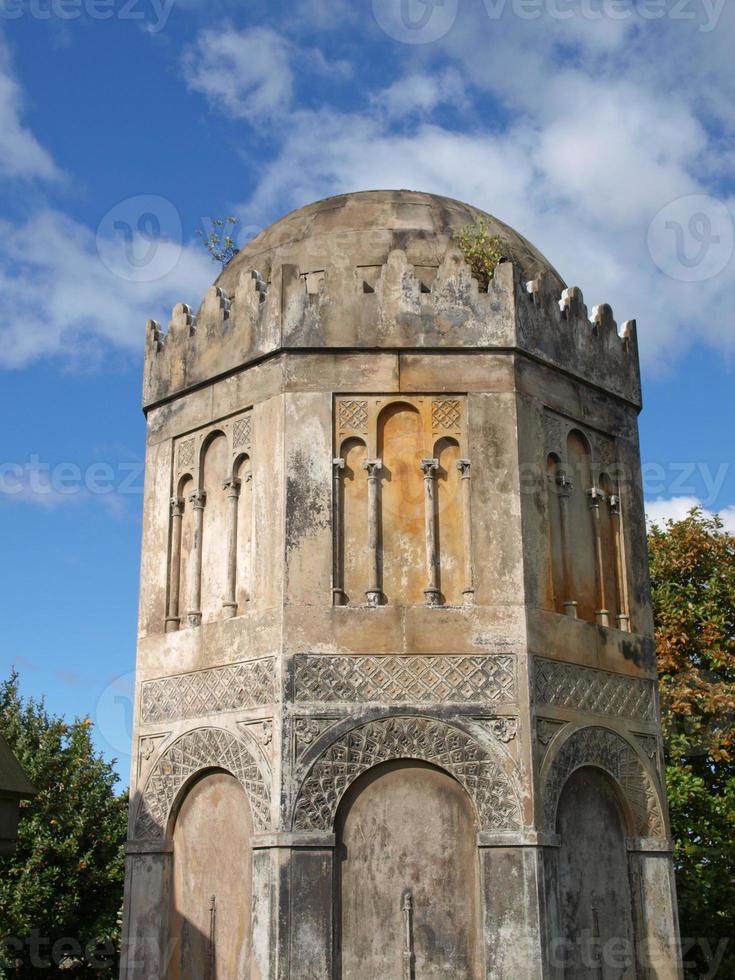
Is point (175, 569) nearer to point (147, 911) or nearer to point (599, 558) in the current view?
point (147, 911)

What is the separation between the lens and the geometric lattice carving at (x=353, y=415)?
12625mm

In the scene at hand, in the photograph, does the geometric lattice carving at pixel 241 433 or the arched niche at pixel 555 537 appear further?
the geometric lattice carving at pixel 241 433

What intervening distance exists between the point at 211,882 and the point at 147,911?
984mm

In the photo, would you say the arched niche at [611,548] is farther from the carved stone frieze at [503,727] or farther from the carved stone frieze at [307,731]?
the carved stone frieze at [307,731]

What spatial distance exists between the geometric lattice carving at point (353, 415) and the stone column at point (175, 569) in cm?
256

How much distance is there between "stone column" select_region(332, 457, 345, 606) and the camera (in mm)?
12055

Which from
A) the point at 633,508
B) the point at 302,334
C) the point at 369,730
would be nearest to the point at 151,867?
the point at 369,730

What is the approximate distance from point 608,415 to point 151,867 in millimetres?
7730

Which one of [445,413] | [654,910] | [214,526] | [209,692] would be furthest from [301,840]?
[445,413]

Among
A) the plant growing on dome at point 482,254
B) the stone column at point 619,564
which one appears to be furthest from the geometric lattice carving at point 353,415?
the stone column at point 619,564

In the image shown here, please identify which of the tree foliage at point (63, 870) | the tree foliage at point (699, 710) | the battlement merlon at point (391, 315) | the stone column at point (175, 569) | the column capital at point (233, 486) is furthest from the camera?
the tree foliage at point (63, 870)

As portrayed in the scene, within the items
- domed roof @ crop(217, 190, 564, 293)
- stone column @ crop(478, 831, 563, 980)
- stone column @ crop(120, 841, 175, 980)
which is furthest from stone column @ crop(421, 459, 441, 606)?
stone column @ crop(120, 841, 175, 980)

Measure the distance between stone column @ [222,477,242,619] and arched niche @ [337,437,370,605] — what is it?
1.38 m

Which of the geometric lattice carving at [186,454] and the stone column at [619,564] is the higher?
the geometric lattice carving at [186,454]
